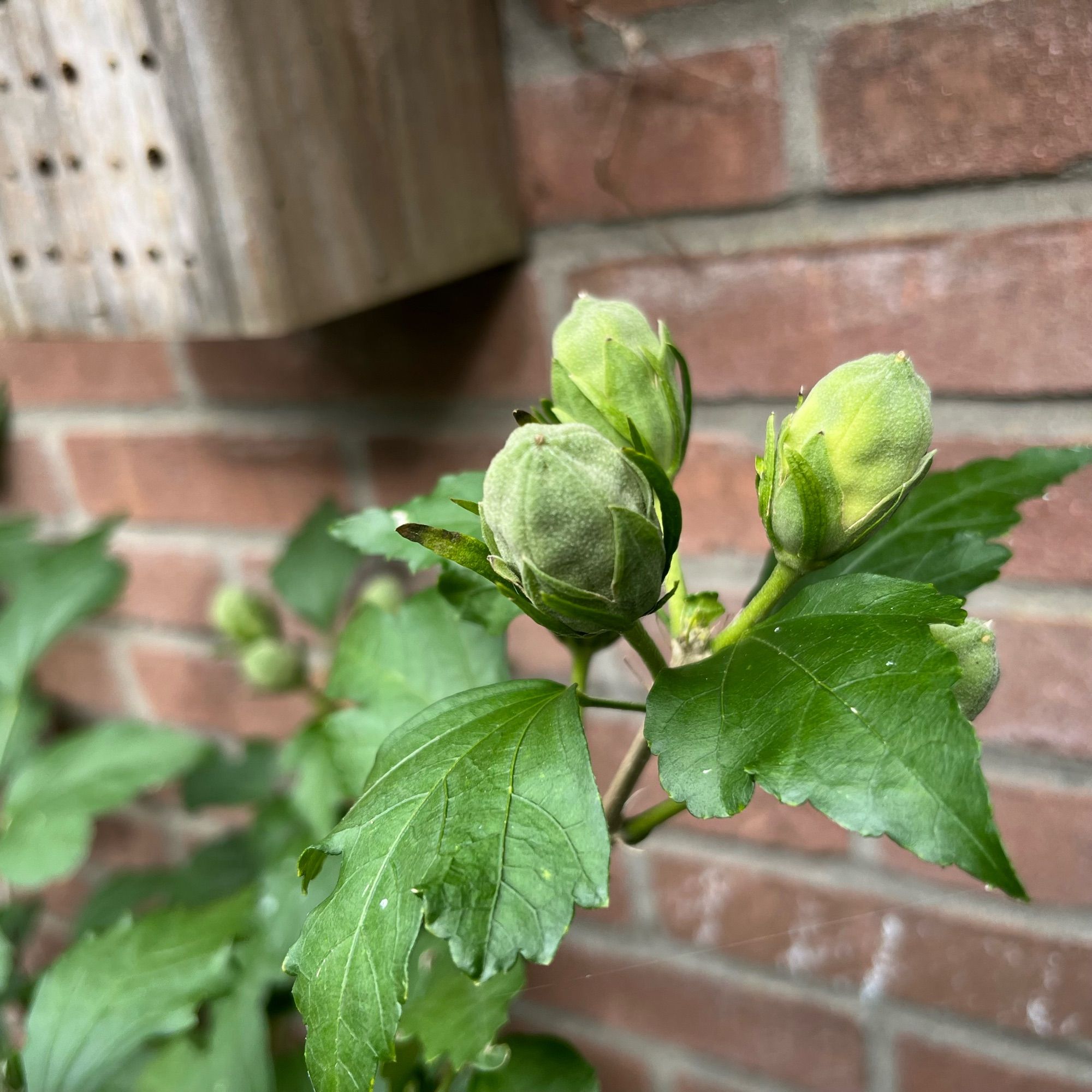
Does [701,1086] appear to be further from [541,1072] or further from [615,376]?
[615,376]

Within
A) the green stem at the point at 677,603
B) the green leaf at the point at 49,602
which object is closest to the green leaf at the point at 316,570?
the green leaf at the point at 49,602

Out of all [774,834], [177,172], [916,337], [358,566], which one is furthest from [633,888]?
[177,172]

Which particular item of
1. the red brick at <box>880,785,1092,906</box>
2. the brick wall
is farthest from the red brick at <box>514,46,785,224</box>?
the red brick at <box>880,785,1092,906</box>

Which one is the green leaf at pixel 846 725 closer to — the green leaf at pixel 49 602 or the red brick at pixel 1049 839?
the red brick at pixel 1049 839

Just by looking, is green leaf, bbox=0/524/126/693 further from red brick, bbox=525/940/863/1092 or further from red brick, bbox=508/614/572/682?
red brick, bbox=525/940/863/1092

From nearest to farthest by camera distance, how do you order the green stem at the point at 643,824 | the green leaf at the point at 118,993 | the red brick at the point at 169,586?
A: the green stem at the point at 643,824 → the green leaf at the point at 118,993 → the red brick at the point at 169,586

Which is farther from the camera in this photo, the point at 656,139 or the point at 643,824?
the point at 656,139

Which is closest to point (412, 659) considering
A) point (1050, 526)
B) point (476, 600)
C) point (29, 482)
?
point (476, 600)
